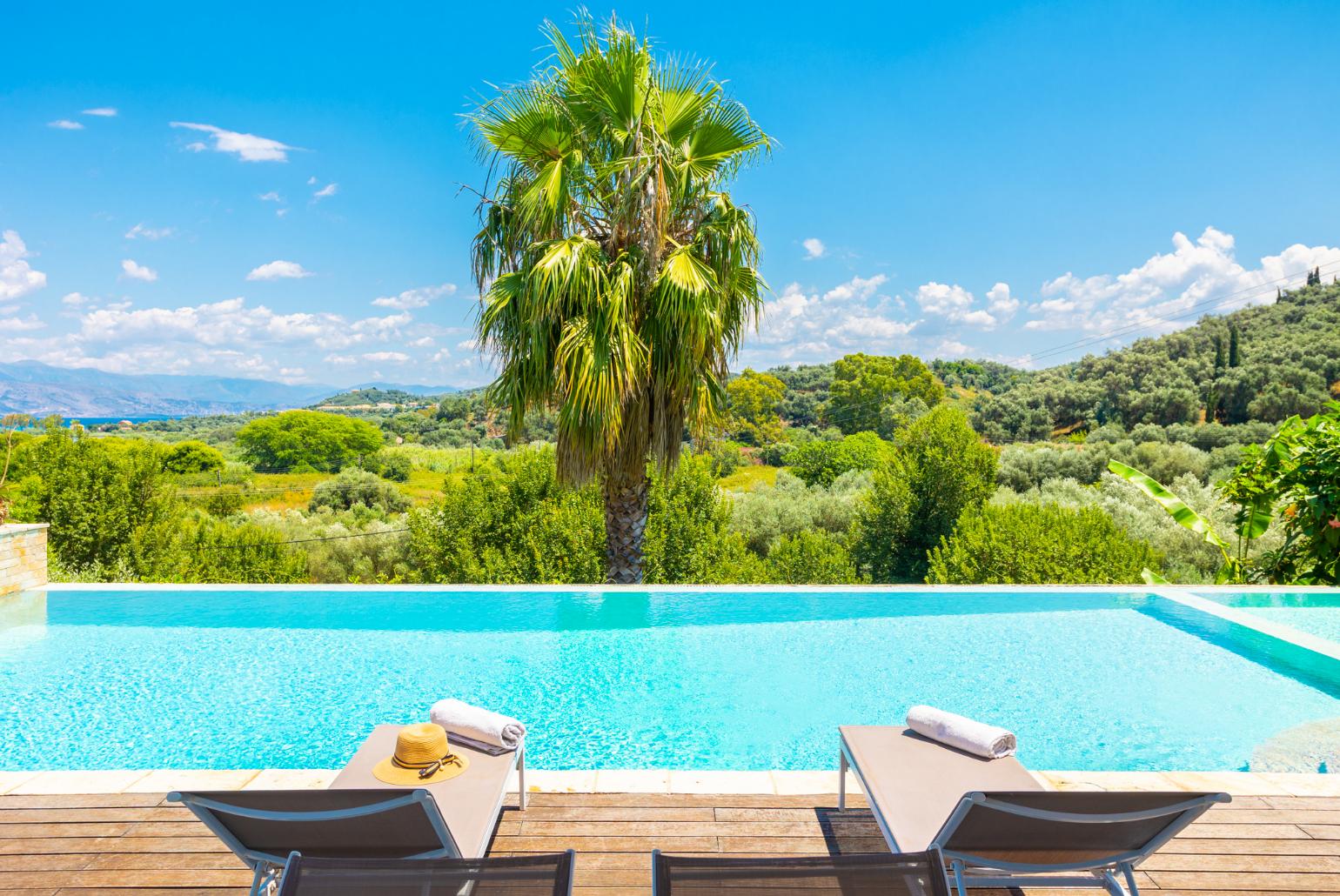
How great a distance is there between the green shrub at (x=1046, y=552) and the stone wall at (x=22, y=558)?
34.6ft

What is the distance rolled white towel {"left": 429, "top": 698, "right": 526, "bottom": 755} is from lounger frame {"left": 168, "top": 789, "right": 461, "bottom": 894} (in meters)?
0.73

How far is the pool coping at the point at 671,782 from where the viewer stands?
3.35m

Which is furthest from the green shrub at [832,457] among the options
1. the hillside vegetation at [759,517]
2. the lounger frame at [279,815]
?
the lounger frame at [279,815]

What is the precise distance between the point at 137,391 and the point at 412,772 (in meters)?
162

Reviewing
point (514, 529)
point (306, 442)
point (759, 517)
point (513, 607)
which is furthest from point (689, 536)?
point (306, 442)

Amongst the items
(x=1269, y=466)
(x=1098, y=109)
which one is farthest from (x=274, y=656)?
(x=1098, y=109)

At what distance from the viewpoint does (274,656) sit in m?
6.12

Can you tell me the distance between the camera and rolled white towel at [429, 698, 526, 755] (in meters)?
3.01

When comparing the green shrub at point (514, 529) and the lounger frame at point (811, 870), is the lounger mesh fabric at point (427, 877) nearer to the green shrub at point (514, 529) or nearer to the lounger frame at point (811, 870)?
the lounger frame at point (811, 870)

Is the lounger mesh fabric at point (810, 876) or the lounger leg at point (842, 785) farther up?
the lounger mesh fabric at point (810, 876)

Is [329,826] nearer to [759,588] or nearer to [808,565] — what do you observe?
[759,588]

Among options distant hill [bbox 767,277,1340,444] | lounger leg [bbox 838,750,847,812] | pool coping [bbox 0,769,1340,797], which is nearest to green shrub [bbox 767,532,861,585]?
pool coping [bbox 0,769,1340,797]

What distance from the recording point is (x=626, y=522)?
7.75 metres

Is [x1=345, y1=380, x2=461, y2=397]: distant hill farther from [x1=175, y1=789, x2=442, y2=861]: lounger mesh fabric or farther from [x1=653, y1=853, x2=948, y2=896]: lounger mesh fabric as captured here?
[x1=653, y1=853, x2=948, y2=896]: lounger mesh fabric
